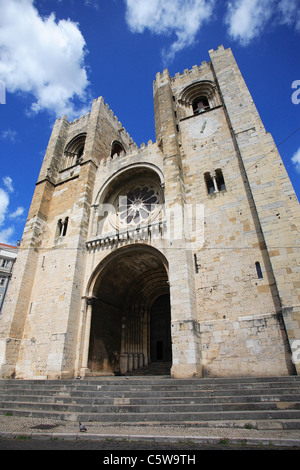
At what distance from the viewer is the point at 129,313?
1367 centimetres

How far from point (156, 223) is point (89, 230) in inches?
162

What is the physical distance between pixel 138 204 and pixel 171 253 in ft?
16.7

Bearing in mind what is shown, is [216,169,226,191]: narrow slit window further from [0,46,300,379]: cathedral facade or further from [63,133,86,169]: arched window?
[63,133,86,169]: arched window

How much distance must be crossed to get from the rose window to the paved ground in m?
9.38

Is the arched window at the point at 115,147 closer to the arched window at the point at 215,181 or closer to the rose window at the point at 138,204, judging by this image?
the rose window at the point at 138,204

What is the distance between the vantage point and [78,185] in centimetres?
1479

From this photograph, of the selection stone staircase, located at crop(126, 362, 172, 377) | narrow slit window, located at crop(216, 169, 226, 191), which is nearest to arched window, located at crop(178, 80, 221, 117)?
narrow slit window, located at crop(216, 169, 226, 191)

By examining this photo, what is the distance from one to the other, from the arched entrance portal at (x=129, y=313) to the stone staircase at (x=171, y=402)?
425 cm

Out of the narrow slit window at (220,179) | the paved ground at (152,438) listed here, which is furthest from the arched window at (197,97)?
the paved ground at (152,438)

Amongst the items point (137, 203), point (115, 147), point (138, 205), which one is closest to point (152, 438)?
point (138, 205)

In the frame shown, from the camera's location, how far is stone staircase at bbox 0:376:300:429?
440 cm

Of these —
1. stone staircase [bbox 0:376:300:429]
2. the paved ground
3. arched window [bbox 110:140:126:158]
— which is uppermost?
arched window [bbox 110:140:126:158]

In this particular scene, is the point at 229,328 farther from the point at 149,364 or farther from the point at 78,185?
the point at 78,185
